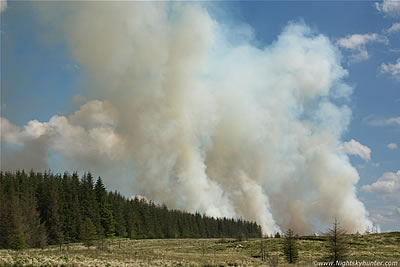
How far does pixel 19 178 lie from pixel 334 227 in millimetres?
95022

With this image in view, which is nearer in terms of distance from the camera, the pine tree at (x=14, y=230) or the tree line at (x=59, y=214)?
the pine tree at (x=14, y=230)

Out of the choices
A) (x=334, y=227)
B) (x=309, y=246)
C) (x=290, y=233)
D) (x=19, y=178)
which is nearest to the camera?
(x=334, y=227)

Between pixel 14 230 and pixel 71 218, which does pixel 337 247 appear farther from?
pixel 71 218

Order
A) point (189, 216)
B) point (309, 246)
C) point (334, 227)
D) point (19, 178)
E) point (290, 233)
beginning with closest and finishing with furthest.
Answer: point (334, 227), point (290, 233), point (309, 246), point (19, 178), point (189, 216)

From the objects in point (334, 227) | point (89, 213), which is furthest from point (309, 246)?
point (89, 213)

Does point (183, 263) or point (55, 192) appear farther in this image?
point (55, 192)

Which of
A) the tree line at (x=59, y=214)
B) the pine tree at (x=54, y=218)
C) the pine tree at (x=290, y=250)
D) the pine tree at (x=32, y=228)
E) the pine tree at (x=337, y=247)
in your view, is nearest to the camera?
the pine tree at (x=337, y=247)

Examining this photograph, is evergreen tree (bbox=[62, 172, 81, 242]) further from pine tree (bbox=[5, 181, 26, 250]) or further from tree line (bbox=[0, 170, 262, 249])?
pine tree (bbox=[5, 181, 26, 250])

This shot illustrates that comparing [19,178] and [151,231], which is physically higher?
[19,178]

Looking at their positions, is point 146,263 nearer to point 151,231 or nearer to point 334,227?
point 334,227

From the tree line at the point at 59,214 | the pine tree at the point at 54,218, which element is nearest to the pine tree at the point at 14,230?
the tree line at the point at 59,214

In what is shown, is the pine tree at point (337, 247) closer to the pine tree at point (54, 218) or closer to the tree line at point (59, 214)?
the tree line at point (59, 214)

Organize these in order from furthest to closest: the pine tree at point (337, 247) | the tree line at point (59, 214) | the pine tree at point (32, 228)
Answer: the pine tree at point (32, 228) < the tree line at point (59, 214) < the pine tree at point (337, 247)

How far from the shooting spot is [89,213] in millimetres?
98312
